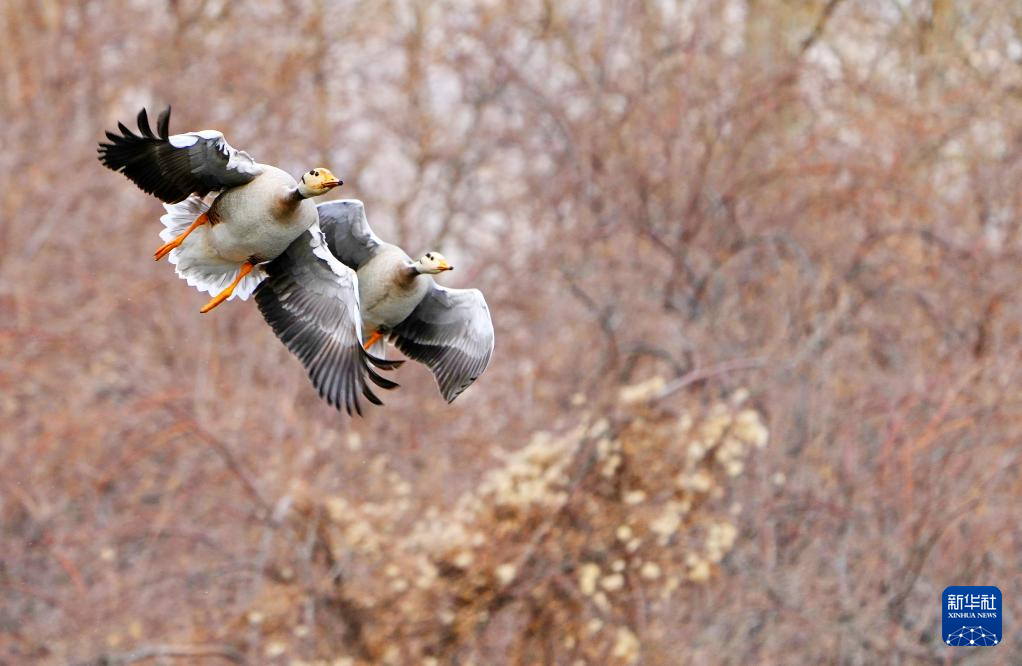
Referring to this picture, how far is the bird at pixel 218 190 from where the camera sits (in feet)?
19.0

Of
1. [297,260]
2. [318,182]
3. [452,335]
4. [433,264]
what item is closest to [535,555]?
[452,335]

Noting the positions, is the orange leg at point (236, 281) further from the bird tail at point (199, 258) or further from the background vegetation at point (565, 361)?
the background vegetation at point (565, 361)

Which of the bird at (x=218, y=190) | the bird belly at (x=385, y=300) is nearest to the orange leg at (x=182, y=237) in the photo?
the bird at (x=218, y=190)

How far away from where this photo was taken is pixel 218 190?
604 cm

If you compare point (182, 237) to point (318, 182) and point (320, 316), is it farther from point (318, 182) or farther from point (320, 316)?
point (318, 182)

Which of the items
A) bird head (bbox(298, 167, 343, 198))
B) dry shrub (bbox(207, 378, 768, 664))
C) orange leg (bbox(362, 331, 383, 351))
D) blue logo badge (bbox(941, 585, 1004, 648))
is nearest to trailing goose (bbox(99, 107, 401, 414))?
bird head (bbox(298, 167, 343, 198))

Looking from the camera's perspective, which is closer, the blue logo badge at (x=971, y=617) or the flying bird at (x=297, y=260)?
the flying bird at (x=297, y=260)

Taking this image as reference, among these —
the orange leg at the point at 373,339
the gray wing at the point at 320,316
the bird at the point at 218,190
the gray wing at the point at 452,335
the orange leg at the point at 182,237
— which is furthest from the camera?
the gray wing at the point at 452,335

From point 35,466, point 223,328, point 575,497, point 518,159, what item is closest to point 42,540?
point 35,466

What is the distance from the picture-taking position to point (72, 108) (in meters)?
16.0

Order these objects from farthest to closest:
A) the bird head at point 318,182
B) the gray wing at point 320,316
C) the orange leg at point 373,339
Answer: the orange leg at point 373,339 → the gray wing at point 320,316 → the bird head at point 318,182

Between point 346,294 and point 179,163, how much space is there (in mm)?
835

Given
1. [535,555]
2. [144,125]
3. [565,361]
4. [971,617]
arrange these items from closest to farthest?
[144,125], [535,555], [971,617], [565,361]

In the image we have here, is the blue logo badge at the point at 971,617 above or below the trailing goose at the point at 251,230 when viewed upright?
above
